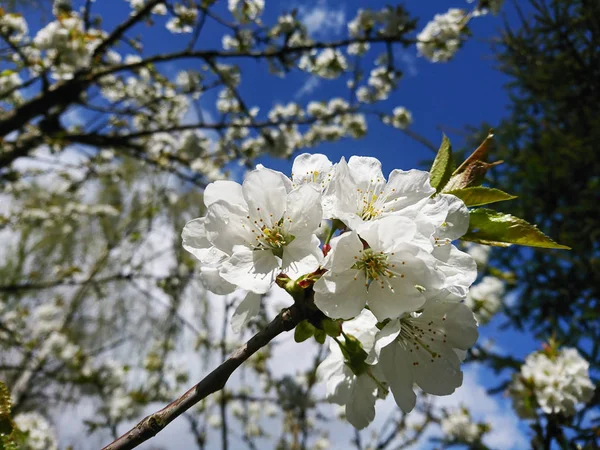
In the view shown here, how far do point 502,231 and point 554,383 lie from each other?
1.62 m

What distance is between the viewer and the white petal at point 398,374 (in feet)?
2.33

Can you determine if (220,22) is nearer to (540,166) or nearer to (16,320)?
(540,166)

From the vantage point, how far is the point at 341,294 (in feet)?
2.09

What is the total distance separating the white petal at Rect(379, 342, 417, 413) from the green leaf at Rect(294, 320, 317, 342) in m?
0.14

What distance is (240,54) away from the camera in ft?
10.2

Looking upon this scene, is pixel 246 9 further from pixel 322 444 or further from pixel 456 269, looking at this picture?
pixel 322 444

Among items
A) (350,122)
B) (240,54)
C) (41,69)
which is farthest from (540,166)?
(41,69)

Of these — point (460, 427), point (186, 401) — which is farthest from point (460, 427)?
point (186, 401)

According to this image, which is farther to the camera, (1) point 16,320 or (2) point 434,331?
(1) point 16,320

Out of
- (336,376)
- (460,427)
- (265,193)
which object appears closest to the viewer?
(265,193)

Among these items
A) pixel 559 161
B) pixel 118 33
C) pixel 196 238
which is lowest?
pixel 196 238

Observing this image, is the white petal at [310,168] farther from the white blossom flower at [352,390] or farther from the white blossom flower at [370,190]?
the white blossom flower at [352,390]

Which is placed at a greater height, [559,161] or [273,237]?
[559,161]

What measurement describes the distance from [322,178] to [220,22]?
282 cm
